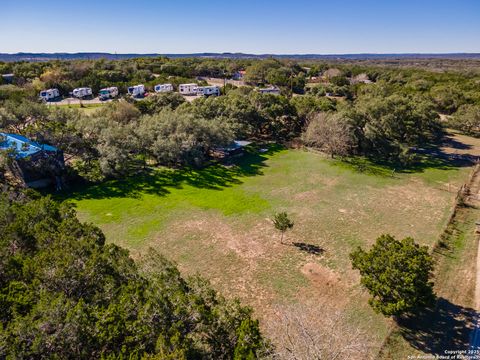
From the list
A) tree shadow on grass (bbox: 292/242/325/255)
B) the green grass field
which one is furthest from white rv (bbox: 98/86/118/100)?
tree shadow on grass (bbox: 292/242/325/255)

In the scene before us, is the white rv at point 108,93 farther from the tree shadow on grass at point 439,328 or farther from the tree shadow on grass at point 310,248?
the tree shadow on grass at point 439,328

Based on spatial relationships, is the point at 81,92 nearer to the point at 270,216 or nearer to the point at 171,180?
the point at 171,180

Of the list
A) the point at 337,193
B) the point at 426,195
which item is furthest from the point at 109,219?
the point at 426,195

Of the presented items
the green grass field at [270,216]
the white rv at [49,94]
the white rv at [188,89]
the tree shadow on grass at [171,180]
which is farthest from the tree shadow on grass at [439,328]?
the white rv at [49,94]

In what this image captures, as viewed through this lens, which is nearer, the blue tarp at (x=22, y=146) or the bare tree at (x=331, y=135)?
the blue tarp at (x=22, y=146)

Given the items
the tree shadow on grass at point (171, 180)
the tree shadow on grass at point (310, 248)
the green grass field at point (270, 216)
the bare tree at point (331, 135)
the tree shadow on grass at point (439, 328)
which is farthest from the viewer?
the bare tree at point (331, 135)

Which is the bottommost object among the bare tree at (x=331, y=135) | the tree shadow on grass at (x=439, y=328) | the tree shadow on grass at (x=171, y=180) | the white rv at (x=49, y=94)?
the tree shadow on grass at (x=439, y=328)

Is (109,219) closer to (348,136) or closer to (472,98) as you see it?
(348,136)
